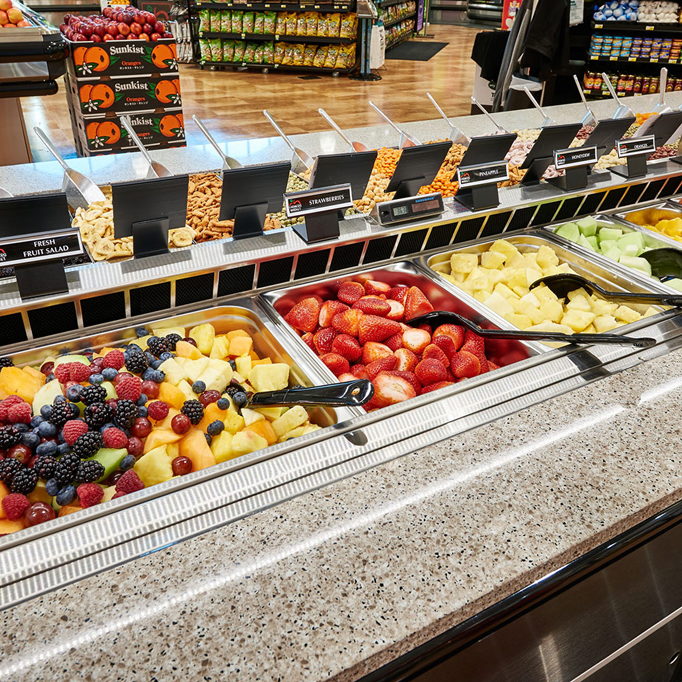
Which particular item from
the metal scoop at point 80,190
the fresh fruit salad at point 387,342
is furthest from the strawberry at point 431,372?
the metal scoop at point 80,190

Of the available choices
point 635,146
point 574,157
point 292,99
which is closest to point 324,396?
point 574,157

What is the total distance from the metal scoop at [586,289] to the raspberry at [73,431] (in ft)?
4.33

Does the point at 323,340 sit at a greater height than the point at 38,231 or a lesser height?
lesser

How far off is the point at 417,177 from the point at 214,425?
1.02 metres

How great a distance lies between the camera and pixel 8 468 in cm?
102

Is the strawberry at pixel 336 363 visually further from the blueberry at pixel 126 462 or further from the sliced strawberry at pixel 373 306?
the blueberry at pixel 126 462

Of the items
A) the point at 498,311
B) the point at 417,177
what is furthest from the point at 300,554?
the point at 417,177

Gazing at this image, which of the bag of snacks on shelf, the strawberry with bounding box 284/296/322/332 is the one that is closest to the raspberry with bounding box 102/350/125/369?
the strawberry with bounding box 284/296/322/332

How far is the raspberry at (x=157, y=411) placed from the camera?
3.92 feet

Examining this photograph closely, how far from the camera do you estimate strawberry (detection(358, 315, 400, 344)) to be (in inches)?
60.2

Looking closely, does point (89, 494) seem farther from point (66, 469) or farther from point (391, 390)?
point (391, 390)

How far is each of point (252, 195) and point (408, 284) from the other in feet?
1.88

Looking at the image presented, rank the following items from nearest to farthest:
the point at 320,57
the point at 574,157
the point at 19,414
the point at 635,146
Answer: the point at 19,414, the point at 574,157, the point at 635,146, the point at 320,57

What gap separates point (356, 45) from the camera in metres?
10.1
